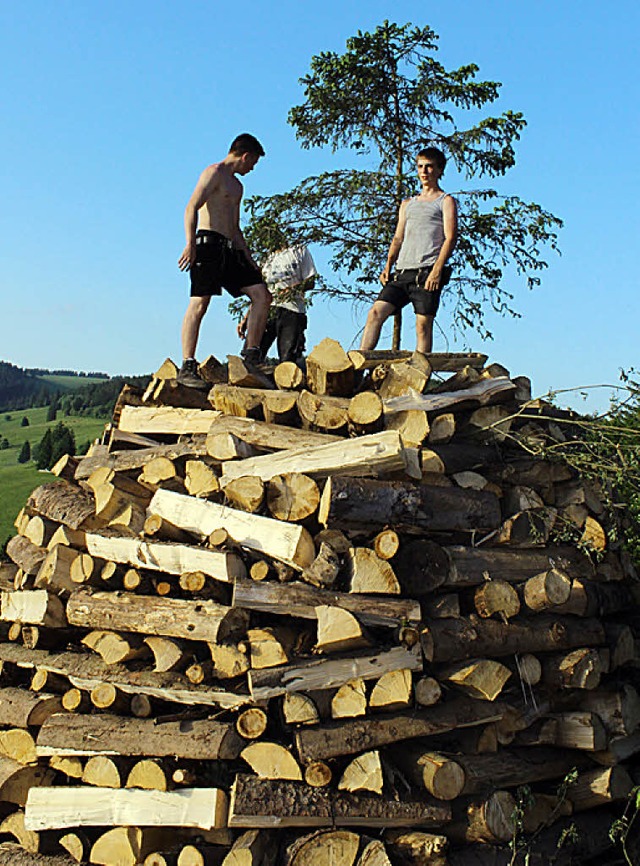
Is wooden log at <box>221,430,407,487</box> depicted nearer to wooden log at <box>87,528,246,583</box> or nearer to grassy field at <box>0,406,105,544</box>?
wooden log at <box>87,528,246,583</box>

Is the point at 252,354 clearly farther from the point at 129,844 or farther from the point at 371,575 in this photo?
the point at 129,844

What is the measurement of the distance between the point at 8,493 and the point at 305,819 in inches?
2020

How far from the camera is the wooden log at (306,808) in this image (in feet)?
14.9

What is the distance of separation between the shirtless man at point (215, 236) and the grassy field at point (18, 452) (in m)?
27.3

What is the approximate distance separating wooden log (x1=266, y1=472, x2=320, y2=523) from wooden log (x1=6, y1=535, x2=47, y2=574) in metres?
2.04

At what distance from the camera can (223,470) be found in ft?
18.6

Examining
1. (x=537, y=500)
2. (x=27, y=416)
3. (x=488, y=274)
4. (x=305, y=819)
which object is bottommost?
(x=305, y=819)

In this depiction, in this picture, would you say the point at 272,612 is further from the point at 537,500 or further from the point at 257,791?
the point at 537,500

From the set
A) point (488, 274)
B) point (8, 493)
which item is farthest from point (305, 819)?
point (8, 493)

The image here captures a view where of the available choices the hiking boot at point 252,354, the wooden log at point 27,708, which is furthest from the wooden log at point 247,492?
the hiking boot at point 252,354

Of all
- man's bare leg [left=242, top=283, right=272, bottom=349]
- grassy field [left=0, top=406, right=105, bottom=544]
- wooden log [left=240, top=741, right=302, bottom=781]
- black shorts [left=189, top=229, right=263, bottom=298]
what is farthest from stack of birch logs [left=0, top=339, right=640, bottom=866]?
grassy field [left=0, top=406, right=105, bottom=544]

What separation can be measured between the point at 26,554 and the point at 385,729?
10.0ft

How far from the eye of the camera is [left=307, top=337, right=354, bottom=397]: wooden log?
18.9ft

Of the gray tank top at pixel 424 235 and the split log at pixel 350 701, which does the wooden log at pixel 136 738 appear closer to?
the split log at pixel 350 701
